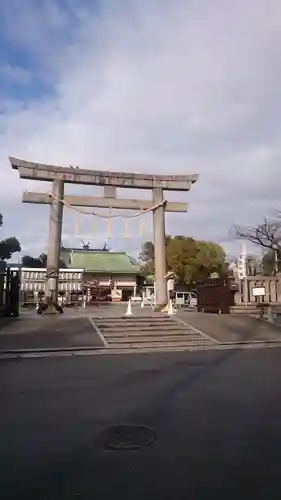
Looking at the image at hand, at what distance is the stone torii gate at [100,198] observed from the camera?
20312 mm

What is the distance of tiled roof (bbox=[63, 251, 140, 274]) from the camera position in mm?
46094

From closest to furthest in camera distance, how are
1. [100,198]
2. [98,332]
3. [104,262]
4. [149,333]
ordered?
[98,332] < [149,333] < [100,198] < [104,262]

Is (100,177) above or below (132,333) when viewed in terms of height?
above

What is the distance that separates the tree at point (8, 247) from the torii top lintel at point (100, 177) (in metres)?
25.0

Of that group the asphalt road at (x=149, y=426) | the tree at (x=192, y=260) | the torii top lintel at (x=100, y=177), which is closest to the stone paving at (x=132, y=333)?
the asphalt road at (x=149, y=426)

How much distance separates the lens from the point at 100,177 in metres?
20.8

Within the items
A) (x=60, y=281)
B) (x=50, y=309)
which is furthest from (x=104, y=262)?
(x=50, y=309)

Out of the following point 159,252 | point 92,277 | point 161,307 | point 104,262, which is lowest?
point 161,307

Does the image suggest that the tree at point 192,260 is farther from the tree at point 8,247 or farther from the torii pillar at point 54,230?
the torii pillar at point 54,230

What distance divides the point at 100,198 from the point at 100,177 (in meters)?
0.98

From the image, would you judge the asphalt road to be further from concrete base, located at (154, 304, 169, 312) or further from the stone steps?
concrete base, located at (154, 304, 169, 312)

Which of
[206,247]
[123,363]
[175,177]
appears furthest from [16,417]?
[206,247]

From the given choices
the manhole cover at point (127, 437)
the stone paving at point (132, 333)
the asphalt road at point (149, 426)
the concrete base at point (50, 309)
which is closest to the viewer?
the asphalt road at point (149, 426)

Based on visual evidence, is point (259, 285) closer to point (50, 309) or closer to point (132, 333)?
point (132, 333)
